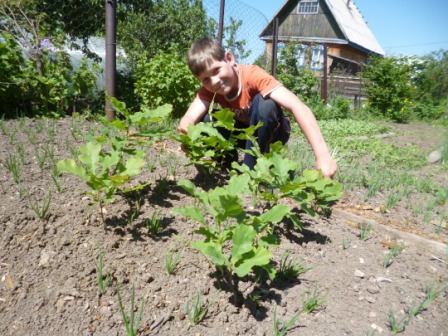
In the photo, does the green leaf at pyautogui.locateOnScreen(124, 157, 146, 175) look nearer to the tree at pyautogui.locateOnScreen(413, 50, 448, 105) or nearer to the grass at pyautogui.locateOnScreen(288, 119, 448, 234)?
the grass at pyautogui.locateOnScreen(288, 119, 448, 234)

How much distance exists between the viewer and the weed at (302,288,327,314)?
123 centimetres

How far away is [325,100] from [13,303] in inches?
337

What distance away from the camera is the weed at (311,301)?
1229mm

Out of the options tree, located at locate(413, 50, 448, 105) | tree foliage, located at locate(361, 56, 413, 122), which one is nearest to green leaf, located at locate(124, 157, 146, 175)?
tree foliage, located at locate(361, 56, 413, 122)

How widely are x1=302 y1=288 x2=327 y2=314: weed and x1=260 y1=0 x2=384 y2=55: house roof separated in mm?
22542

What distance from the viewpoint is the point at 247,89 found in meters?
2.35

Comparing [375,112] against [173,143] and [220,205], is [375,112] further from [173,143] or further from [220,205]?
[220,205]

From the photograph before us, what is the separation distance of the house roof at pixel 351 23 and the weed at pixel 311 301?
22.5 metres

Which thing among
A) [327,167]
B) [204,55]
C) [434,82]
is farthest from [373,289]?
[434,82]

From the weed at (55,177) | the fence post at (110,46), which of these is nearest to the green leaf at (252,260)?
the weed at (55,177)

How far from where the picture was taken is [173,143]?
3309mm

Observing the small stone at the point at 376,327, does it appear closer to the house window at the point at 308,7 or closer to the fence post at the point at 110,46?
the fence post at the point at 110,46

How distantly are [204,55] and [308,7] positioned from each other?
24.4 meters

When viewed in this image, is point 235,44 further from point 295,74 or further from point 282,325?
point 282,325
